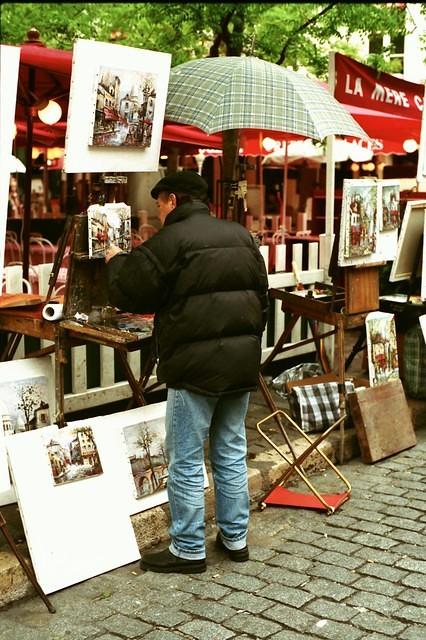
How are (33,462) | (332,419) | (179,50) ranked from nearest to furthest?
1. (33,462)
2. (332,419)
3. (179,50)

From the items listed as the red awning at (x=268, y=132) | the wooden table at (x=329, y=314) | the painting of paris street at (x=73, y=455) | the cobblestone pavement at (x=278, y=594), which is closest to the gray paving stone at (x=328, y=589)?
the cobblestone pavement at (x=278, y=594)

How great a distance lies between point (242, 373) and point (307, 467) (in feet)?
6.26

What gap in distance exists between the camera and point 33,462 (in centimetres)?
450

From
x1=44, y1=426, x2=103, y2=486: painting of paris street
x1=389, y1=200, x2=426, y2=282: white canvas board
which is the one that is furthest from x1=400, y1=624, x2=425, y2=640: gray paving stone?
x1=389, y1=200, x2=426, y2=282: white canvas board

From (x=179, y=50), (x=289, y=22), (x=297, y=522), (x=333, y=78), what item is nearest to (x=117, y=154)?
(x=297, y=522)

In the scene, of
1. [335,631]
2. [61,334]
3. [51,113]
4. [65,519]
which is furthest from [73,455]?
[51,113]

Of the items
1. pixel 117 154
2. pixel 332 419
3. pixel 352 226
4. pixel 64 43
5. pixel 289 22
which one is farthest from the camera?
pixel 64 43

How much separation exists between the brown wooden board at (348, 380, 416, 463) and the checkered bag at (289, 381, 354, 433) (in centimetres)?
13

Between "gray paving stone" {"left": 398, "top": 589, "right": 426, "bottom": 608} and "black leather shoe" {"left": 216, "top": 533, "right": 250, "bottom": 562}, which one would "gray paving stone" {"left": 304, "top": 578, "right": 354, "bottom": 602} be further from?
"black leather shoe" {"left": 216, "top": 533, "right": 250, "bottom": 562}

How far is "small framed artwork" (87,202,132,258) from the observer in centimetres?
474

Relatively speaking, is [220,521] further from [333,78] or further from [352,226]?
[333,78]

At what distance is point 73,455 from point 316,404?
91.3 inches

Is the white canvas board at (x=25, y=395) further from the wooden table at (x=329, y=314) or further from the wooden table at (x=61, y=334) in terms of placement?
the wooden table at (x=329, y=314)

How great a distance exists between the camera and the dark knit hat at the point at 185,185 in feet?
15.0
